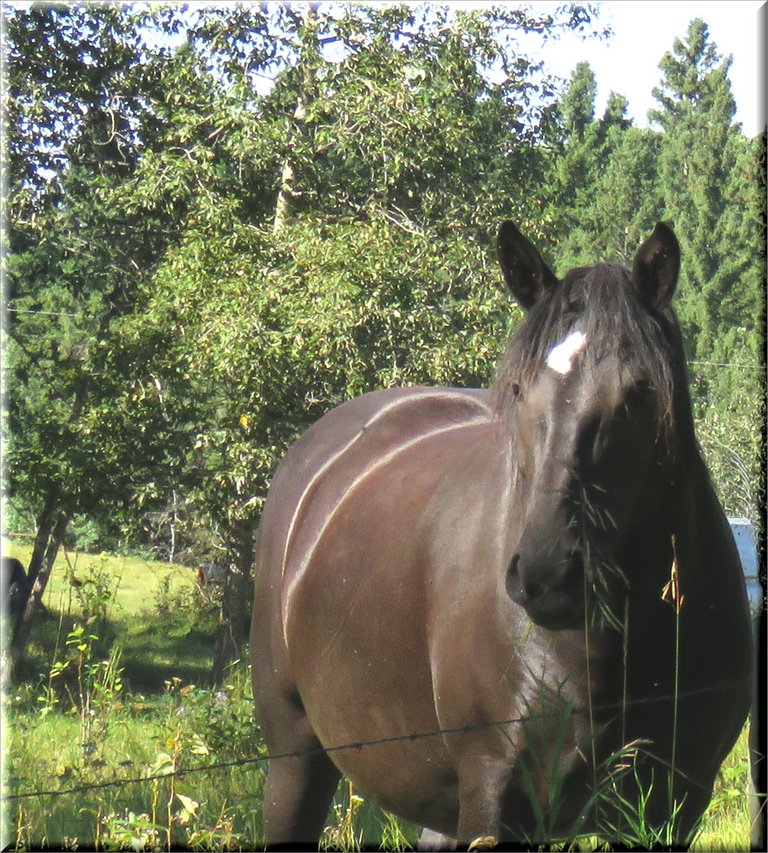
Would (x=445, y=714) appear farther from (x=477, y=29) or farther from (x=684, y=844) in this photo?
(x=477, y=29)

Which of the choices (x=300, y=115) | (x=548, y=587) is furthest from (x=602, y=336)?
(x=300, y=115)

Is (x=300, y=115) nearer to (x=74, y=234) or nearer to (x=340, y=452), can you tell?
(x=74, y=234)

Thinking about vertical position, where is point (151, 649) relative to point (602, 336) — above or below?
below

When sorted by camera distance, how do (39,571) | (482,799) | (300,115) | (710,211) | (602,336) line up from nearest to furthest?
(602,336), (482,799), (300,115), (39,571), (710,211)

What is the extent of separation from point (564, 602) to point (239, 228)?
7.55 metres

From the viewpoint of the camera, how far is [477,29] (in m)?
10.2

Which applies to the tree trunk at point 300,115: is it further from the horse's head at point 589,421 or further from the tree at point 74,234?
the horse's head at point 589,421

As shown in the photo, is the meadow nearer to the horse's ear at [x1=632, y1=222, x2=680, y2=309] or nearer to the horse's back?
the horse's back

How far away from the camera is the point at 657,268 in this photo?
105 inches

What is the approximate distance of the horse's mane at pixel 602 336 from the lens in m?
2.43

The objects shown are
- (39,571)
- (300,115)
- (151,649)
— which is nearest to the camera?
(300,115)

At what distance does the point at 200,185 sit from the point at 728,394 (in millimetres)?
18808

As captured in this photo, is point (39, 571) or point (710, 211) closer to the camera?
point (39, 571)

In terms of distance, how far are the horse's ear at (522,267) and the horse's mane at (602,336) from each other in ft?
0.22
